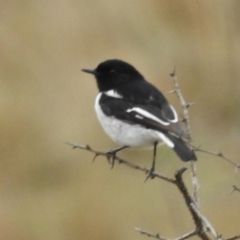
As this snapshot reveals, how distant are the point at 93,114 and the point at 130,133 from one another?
15.2 feet

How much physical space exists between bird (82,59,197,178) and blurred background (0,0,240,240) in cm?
306

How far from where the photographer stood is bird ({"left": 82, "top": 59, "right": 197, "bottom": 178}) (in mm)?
3662

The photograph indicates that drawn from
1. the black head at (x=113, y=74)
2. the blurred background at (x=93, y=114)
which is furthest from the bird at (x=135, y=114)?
the blurred background at (x=93, y=114)

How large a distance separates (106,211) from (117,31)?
6.71 feet

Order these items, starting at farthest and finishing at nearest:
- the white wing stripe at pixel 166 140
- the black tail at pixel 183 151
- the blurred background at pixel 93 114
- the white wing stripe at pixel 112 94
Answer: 1. the blurred background at pixel 93 114
2. the white wing stripe at pixel 112 94
3. the white wing stripe at pixel 166 140
4. the black tail at pixel 183 151

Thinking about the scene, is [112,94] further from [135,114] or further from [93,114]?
[93,114]

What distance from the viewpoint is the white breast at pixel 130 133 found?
12.4ft

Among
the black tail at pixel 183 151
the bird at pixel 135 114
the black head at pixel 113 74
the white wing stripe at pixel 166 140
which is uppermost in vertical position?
the black head at pixel 113 74

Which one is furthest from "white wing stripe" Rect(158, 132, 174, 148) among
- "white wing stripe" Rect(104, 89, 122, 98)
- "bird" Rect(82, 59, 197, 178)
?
"white wing stripe" Rect(104, 89, 122, 98)

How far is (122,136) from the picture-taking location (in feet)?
12.8

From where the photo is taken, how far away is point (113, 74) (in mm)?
4504

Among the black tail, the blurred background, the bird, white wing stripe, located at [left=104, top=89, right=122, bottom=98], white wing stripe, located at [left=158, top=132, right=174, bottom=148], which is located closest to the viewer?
the black tail

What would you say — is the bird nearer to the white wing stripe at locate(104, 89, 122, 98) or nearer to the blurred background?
the white wing stripe at locate(104, 89, 122, 98)

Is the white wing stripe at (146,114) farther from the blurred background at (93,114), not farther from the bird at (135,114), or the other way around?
the blurred background at (93,114)
